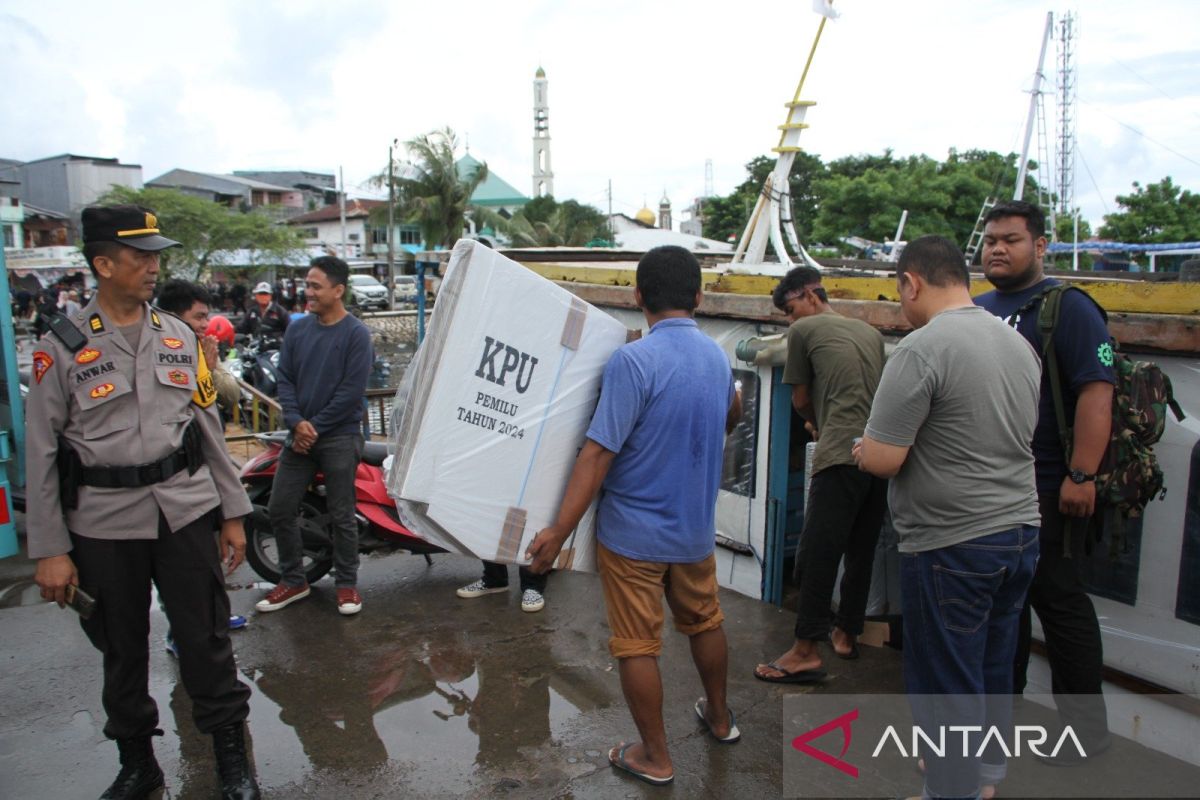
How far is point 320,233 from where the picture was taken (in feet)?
191

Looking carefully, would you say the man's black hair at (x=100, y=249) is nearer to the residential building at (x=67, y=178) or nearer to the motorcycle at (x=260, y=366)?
the motorcycle at (x=260, y=366)

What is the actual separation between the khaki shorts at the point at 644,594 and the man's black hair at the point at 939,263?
1.22m

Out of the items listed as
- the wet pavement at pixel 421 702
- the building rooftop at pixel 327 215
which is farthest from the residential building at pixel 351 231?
the wet pavement at pixel 421 702

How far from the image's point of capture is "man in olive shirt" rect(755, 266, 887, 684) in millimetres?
3768

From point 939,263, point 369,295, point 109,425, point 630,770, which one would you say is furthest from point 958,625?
point 369,295

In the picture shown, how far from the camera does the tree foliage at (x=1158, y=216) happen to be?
116ft

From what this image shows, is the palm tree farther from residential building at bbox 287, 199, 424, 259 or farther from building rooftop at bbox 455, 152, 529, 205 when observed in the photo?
building rooftop at bbox 455, 152, 529, 205

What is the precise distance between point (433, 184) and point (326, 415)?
35.3 metres

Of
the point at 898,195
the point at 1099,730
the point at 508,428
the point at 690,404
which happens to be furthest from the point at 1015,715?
the point at 898,195

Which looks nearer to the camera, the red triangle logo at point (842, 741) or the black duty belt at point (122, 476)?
the black duty belt at point (122, 476)

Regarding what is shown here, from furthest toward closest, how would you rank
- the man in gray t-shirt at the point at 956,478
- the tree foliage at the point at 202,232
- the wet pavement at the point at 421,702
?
the tree foliage at the point at 202,232 → the wet pavement at the point at 421,702 → the man in gray t-shirt at the point at 956,478

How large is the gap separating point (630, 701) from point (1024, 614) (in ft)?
5.13

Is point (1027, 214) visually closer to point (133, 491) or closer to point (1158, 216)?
point (133, 491)

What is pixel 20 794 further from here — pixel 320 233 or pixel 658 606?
pixel 320 233
